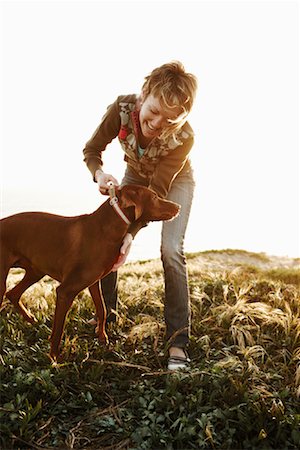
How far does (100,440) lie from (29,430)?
55 cm

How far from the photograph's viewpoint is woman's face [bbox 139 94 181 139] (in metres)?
4.21

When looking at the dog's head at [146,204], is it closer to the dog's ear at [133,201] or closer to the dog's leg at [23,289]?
the dog's ear at [133,201]

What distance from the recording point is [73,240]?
442 centimetres

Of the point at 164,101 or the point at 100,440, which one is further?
the point at 164,101

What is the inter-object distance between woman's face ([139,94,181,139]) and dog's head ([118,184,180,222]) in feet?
1.89

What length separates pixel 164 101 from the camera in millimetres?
4113

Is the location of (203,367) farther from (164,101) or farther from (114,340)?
(164,101)

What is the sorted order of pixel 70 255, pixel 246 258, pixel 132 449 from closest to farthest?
1. pixel 132 449
2. pixel 70 255
3. pixel 246 258

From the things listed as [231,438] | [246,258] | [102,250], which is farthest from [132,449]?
[246,258]

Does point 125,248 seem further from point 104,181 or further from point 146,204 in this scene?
point 104,181

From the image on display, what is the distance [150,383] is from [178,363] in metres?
0.42

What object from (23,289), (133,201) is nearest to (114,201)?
(133,201)

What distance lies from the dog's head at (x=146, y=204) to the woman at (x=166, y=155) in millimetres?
161

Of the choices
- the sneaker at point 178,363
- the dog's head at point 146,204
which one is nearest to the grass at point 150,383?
the sneaker at point 178,363
